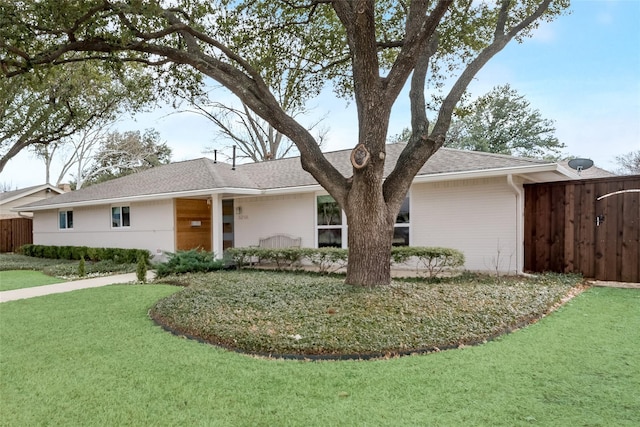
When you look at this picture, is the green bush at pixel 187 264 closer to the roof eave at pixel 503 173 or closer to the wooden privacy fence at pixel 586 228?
the roof eave at pixel 503 173

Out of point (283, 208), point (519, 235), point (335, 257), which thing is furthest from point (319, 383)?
point (283, 208)

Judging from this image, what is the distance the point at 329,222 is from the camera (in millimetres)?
11859

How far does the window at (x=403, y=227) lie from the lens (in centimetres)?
1073

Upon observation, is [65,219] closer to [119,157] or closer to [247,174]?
[247,174]

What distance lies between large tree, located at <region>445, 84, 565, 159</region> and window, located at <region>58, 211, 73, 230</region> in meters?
25.8

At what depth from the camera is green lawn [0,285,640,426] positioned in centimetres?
284

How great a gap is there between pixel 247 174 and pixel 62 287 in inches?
296

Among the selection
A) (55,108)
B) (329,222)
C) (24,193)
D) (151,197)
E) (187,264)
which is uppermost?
(55,108)

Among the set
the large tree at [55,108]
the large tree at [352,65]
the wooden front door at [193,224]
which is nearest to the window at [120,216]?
the wooden front door at [193,224]

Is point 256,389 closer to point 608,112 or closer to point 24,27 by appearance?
point 24,27

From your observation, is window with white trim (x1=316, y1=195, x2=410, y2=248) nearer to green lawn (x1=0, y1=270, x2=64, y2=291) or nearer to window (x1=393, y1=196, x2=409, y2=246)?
window (x1=393, y1=196, x2=409, y2=246)

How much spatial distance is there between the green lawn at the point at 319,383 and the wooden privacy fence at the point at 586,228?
3716 mm

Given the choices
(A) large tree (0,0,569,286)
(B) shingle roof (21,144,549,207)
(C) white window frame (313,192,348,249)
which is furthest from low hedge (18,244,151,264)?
(A) large tree (0,0,569,286)

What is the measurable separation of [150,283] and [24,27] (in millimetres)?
5939
